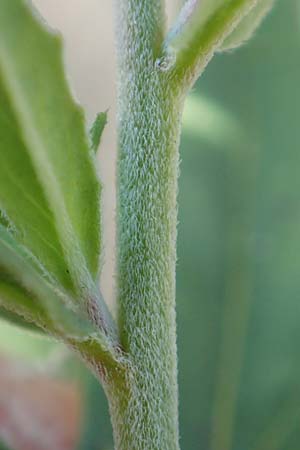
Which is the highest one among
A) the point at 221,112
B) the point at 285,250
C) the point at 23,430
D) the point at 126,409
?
the point at 221,112

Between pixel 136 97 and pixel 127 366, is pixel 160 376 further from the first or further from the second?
pixel 136 97

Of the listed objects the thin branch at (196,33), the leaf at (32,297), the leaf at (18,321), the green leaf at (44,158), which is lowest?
the leaf at (18,321)

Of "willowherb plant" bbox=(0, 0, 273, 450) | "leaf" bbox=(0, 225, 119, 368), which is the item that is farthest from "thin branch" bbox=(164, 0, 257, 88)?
"leaf" bbox=(0, 225, 119, 368)

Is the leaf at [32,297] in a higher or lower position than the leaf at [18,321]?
higher

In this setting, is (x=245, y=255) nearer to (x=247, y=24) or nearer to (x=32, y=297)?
(x=247, y=24)

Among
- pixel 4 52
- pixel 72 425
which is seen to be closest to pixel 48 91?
pixel 4 52

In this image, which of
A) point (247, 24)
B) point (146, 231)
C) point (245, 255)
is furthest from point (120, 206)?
point (245, 255)

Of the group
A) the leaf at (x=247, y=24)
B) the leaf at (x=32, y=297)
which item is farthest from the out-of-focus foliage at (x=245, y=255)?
the leaf at (x=32, y=297)

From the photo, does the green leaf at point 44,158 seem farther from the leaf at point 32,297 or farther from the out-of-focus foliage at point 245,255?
the out-of-focus foliage at point 245,255
